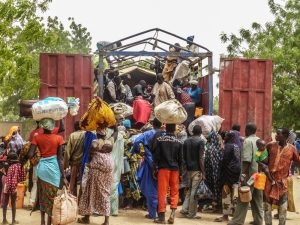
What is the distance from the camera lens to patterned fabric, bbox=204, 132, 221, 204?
10211 mm

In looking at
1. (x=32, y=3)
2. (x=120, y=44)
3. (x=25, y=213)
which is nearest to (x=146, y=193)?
(x=25, y=213)

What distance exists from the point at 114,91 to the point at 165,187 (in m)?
5.10

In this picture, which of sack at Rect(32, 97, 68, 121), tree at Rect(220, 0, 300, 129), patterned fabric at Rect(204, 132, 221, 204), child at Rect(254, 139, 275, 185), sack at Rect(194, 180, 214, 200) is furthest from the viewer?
tree at Rect(220, 0, 300, 129)

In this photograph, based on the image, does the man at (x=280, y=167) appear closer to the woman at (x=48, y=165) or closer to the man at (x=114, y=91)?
the woman at (x=48, y=165)

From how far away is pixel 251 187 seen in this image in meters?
8.88

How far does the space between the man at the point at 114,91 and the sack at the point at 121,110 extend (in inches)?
36.9

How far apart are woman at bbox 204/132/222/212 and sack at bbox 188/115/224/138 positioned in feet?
2.63

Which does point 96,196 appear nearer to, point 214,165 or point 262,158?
point 262,158

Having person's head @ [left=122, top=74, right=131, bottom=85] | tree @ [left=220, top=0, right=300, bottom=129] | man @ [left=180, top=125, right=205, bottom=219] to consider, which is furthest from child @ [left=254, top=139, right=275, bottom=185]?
tree @ [left=220, top=0, right=300, bottom=129]

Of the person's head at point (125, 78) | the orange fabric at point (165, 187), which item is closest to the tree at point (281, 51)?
the person's head at point (125, 78)

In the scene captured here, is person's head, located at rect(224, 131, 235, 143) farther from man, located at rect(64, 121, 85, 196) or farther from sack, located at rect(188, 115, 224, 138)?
man, located at rect(64, 121, 85, 196)

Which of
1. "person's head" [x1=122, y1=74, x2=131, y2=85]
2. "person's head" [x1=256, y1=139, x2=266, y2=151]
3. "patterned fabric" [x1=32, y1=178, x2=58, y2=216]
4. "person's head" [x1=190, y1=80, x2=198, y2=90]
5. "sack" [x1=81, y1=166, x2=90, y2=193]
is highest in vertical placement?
"person's head" [x1=122, y1=74, x2=131, y2=85]

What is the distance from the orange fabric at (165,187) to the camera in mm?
9102

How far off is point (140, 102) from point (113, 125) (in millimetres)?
4242
